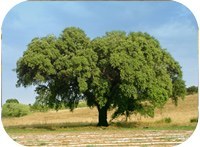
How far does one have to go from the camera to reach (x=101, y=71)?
18422 mm

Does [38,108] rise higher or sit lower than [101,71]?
lower

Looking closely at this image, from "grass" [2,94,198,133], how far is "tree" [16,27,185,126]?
0.45m

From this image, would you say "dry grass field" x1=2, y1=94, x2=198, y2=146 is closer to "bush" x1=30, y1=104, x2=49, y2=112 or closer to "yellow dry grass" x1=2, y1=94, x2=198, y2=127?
"yellow dry grass" x1=2, y1=94, x2=198, y2=127

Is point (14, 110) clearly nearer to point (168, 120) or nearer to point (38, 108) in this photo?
point (38, 108)

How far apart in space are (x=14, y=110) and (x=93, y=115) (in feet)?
19.7

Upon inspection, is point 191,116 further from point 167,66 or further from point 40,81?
point 40,81

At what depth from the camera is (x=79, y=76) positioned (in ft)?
58.0

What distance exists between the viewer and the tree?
58.2 feet

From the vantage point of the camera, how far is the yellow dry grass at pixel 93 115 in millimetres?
17219

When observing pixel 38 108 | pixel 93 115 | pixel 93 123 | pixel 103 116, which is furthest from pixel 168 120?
pixel 38 108

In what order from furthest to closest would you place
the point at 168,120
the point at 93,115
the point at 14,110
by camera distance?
the point at 93,115 → the point at 168,120 → the point at 14,110

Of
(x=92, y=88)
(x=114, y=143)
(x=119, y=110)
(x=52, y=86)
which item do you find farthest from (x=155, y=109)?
(x=114, y=143)

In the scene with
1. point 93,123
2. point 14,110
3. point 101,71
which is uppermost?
point 101,71

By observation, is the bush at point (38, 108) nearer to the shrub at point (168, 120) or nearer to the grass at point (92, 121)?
the grass at point (92, 121)
